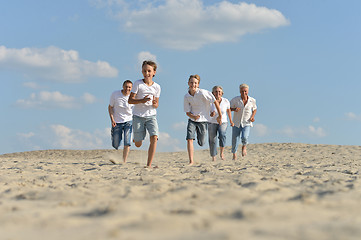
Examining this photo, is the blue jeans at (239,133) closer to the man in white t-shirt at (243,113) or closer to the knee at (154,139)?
the man in white t-shirt at (243,113)

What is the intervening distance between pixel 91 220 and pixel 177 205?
0.74 meters

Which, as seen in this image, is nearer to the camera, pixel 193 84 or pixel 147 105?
pixel 147 105

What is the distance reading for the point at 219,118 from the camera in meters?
8.34

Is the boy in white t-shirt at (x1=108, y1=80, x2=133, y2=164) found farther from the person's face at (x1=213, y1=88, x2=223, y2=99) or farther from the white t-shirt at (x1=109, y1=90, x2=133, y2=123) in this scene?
the person's face at (x1=213, y1=88, x2=223, y2=99)

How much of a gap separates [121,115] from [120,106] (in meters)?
0.20

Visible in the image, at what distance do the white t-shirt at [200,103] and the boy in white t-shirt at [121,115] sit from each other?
1.43 metres

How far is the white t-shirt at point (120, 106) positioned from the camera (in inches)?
329

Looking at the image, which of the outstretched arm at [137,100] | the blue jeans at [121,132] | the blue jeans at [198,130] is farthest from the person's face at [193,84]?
the blue jeans at [121,132]

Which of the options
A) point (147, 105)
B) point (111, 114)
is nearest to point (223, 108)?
point (111, 114)

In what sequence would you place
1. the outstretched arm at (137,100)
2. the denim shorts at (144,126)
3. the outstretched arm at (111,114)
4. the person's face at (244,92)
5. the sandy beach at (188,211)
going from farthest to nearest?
the person's face at (244,92) → the outstretched arm at (111,114) → the denim shorts at (144,126) → the outstretched arm at (137,100) → the sandy beach at (188,211)

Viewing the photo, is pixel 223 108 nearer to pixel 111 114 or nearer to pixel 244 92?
pixel 244 92

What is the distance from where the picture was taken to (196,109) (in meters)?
7.77

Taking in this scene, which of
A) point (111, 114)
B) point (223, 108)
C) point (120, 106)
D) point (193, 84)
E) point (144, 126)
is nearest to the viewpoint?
point (144, 126)

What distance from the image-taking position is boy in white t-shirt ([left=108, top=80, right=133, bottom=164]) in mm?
8344
